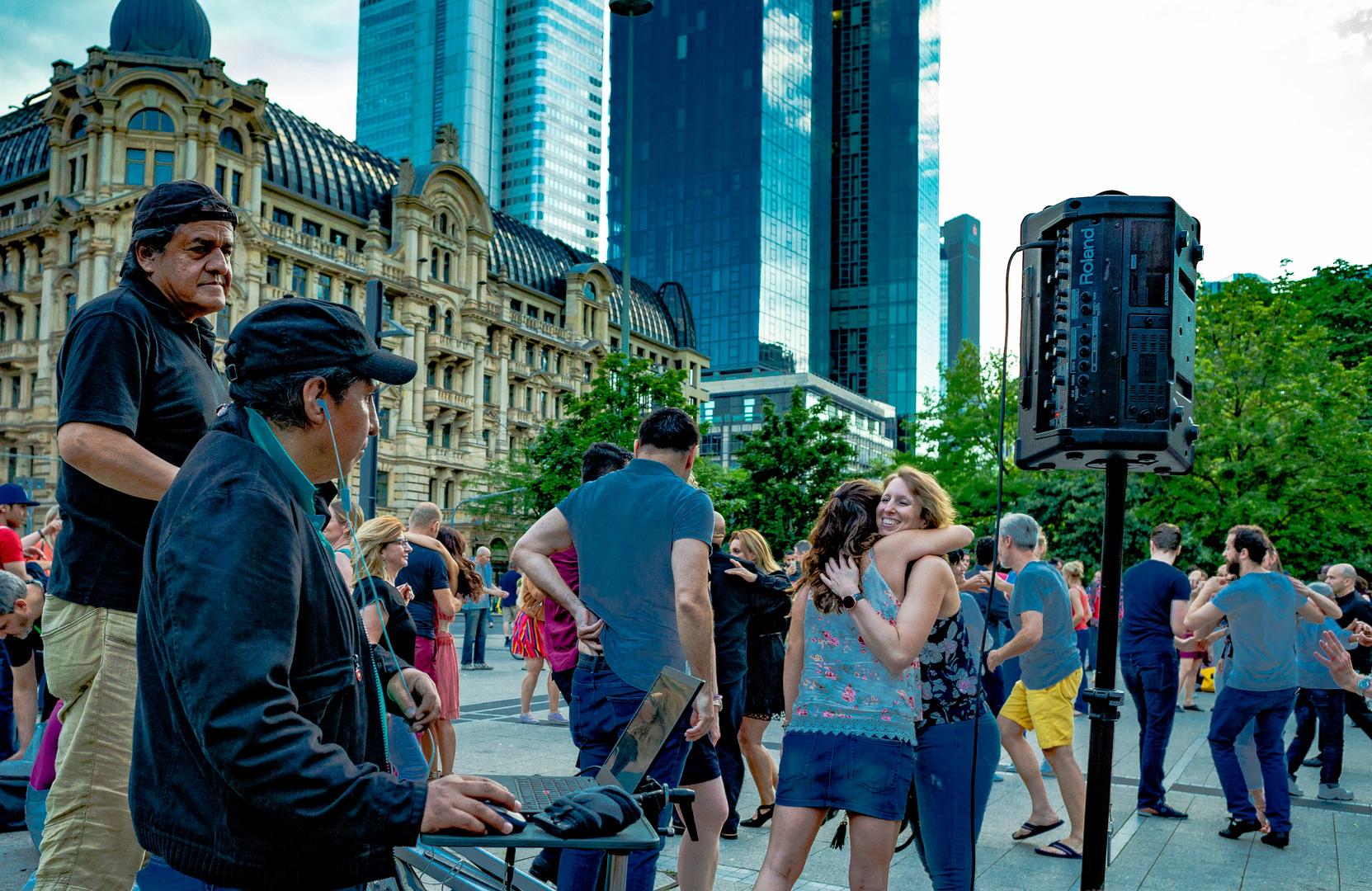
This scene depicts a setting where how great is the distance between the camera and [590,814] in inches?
69.2

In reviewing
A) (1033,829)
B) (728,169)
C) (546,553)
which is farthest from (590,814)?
(728,169)

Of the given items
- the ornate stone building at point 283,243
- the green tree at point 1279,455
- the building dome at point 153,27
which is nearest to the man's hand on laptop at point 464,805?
the green tree at point 1279,455

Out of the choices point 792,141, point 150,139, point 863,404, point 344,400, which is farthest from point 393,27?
point 344,400

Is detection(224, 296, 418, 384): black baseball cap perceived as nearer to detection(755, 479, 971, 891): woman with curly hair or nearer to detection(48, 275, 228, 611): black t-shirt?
detection(48, 275, 228, 611): black t-shirt

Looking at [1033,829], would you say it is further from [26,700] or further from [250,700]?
[26,700]

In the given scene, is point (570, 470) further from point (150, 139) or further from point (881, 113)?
point (881, 113)

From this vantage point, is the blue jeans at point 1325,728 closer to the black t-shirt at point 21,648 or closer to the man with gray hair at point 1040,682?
the man with gray hair at point 1040,682

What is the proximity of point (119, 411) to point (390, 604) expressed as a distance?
2.15 metres

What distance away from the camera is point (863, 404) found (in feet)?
371

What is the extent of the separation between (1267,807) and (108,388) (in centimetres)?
696

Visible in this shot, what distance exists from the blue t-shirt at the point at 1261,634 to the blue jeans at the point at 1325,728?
1.82 metres

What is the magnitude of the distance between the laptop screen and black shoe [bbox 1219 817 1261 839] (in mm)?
5612

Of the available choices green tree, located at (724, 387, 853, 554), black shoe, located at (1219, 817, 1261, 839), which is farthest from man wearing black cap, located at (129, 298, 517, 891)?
green tree, located at (724, 387, 853, 554)

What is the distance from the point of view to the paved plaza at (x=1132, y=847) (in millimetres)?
5688
